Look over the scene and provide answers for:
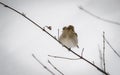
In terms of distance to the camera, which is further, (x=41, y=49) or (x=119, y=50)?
(x=41, y=49)

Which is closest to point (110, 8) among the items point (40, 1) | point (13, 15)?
point (40, 1)

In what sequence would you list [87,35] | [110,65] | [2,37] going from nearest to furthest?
[110,65]
[87,35]
[2,37]

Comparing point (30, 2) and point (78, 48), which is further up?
point (30, 2)

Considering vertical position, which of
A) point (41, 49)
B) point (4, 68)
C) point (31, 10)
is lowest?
point (4, 68)

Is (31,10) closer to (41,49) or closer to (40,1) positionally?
(40,1)

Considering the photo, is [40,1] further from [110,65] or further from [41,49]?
[110,65]

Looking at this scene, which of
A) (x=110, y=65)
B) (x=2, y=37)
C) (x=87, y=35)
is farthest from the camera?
(x=2, y=37)
